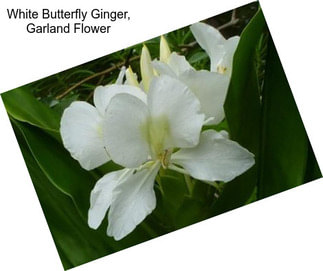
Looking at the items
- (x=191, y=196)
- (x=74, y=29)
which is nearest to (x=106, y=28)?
(x=74, y=29)

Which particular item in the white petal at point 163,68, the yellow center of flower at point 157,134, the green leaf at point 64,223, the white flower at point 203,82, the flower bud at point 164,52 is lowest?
the green leaf at point 64,223

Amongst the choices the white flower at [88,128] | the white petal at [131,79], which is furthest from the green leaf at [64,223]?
the white petal at [131,79]

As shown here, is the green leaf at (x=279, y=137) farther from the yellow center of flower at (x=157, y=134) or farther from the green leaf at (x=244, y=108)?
the yellow center of flower at (x=157, y=134)

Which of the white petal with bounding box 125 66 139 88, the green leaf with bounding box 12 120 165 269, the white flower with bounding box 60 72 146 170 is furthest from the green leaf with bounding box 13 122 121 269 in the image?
the white petal with bounding box 125 66 139 88

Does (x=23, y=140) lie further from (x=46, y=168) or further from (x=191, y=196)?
(x=191, y=196)

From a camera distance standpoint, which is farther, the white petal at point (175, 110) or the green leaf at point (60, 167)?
the green leaf at point (60, 167)

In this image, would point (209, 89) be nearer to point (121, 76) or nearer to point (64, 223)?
point (121, 76)

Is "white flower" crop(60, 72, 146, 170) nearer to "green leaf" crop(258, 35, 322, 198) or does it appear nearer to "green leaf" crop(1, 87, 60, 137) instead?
"green leaf" crop(1, 87, 60, 137)
